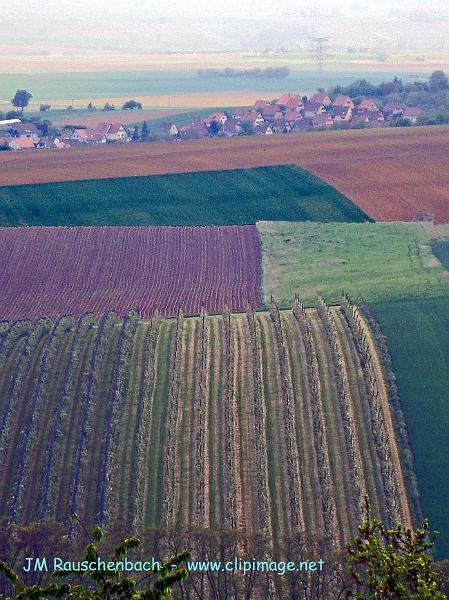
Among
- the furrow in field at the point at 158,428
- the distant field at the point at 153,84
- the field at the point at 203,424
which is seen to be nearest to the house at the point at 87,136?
the distant field at the point at 153,84

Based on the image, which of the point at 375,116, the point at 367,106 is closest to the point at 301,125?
the point at 375,116

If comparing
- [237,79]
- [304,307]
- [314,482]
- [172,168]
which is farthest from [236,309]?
[237,79]

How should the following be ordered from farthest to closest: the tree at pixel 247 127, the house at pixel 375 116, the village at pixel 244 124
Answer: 1. the house at pixel 375 116
2. the tree at pixel 247 127
3. the village at pixel 244 124

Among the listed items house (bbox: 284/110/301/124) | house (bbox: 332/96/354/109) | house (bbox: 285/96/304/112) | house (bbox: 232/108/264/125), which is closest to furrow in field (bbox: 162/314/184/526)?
house (bbox: 232/108/264/125)

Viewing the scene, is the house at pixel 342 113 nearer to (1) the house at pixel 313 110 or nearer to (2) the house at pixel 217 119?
(1) the house at pixel 313 110

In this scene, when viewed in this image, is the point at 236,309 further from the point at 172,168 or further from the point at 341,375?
the point at 172,168

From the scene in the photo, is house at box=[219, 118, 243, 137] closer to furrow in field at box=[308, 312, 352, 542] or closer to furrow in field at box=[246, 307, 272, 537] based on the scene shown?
furrow in field at box=[246, 307, 272, 537]
